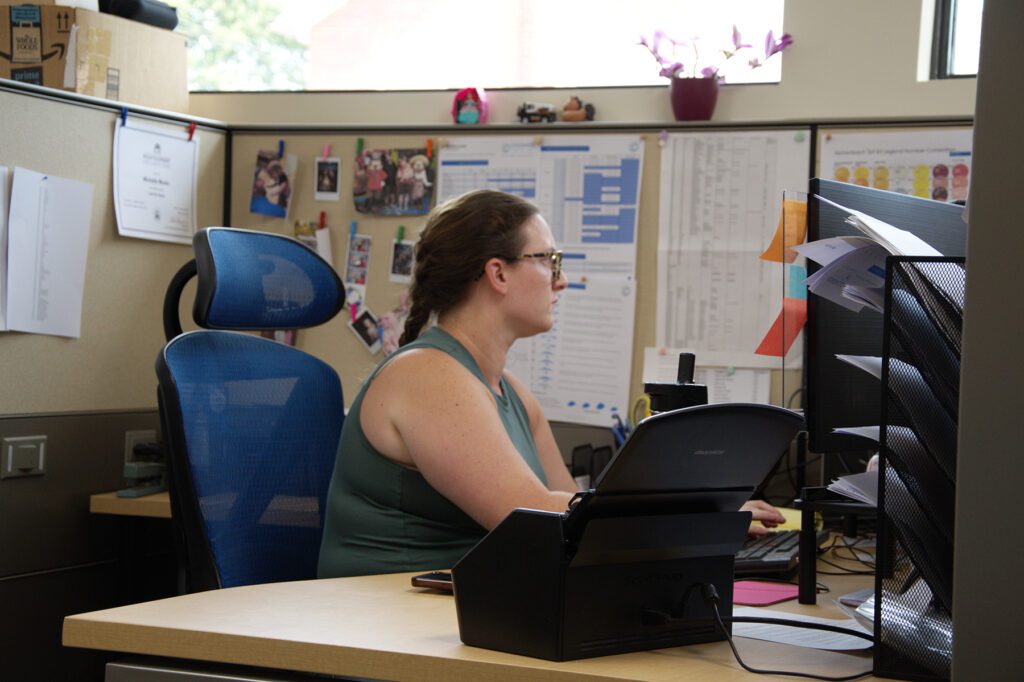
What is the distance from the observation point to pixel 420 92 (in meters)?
3.03

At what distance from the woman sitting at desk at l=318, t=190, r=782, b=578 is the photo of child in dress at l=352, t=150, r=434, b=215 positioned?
0.72 m

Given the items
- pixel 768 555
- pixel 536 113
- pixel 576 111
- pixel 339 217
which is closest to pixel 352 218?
pixel 339 217

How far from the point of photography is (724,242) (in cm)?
235

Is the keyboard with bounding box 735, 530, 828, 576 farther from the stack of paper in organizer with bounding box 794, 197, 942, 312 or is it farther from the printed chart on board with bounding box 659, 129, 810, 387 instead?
the printed chart on board with bounding box 659, 129, 810, 387

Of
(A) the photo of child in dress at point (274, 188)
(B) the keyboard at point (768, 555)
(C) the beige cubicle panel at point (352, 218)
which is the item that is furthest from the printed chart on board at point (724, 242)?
(A) the photo of child in dress at point (274, 188)

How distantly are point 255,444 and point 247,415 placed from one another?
1.8 inches

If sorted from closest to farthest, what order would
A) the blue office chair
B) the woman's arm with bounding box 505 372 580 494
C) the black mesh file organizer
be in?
the black mesh file organizer < the blue office chair < the woman's arm with bounding box 505 372 580 494

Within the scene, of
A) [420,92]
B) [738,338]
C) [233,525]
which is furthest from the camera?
[420,92]

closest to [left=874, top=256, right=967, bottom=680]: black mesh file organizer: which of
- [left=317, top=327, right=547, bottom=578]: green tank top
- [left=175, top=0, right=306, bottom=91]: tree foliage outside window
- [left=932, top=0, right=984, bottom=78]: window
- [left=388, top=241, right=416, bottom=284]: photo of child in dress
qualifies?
[left=317, top=327, right=547, bottom=578]: green tank top

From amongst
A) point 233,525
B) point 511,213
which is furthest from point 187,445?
point 511,213

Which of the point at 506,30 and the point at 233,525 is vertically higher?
the point at 506,30

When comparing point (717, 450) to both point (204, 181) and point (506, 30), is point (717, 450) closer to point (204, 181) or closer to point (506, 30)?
point (204, 181)

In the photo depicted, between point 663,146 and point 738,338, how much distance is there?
17.5 inches

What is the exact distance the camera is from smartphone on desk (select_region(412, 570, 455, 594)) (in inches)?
50.4
